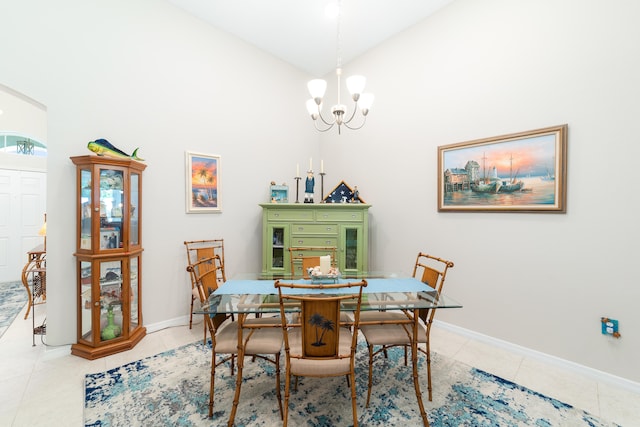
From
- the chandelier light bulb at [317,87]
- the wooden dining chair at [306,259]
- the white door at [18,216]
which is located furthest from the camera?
the white door at [18,216]

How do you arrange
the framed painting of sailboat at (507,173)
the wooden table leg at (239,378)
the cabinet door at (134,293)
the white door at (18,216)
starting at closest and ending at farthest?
the wooden table leg at (239,378), the framed painting of sailboat at (507,173), the cabinet door at (134,293), the white door at (18,216)

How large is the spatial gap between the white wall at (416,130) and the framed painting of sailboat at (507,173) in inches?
3.9

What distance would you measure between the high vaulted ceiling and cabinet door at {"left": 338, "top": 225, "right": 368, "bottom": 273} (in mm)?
2486

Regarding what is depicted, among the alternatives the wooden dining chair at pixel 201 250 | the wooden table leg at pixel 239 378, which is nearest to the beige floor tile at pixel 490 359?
the wooden table leg at pixel 239 378

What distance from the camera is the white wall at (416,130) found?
2.14m

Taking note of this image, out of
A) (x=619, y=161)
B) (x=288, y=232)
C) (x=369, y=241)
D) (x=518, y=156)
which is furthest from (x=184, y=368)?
(x=619, y=161)

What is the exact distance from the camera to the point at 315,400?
6.31ft

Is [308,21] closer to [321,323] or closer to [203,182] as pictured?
[203,182]

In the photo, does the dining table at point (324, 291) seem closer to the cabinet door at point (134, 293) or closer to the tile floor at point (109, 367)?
the tile floor at point (109, 367)

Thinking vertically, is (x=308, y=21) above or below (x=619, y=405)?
above

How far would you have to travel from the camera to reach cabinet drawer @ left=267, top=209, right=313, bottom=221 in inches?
139

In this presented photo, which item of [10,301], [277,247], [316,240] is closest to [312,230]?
[316,240]

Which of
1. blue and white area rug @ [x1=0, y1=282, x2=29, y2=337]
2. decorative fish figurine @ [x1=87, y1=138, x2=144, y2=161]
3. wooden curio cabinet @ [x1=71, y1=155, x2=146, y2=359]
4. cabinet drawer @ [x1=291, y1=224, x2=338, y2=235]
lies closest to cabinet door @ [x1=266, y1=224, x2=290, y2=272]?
cabinet drawer @ [x1=291, y1=224, x2=338, y2=235]

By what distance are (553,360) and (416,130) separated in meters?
2.62
